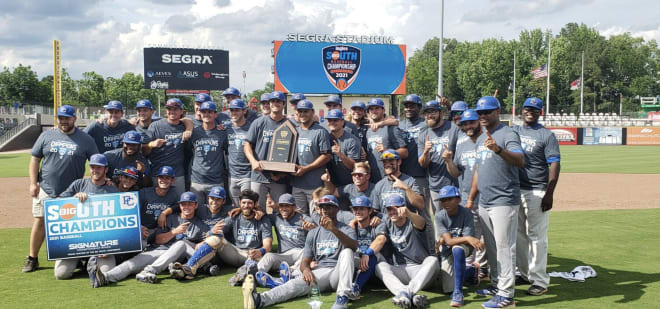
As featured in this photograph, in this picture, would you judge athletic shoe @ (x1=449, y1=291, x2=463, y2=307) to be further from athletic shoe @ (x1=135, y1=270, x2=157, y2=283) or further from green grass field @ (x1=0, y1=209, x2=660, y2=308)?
athletic shoe @ (x1=135, y1=270, x2=157, y2=283)

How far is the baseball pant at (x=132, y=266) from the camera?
6672mm

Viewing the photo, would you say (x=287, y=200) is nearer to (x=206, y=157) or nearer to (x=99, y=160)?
(x=206, y=157)

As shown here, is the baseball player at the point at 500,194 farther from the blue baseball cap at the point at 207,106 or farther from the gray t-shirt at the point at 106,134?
the gray t-shirt at the point at 106,134

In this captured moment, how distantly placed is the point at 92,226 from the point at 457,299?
16.3ft

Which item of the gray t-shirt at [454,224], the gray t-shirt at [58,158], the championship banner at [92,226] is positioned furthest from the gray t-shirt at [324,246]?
the gray t-shirt at [58,158]

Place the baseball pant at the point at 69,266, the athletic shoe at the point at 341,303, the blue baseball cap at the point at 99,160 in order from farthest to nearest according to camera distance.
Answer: the blue baseball cap at the point at 99,160, the baseball pant at the point at 69,266, the athletic shoe at the point at 341,303

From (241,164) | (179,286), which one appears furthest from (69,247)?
(241,164)

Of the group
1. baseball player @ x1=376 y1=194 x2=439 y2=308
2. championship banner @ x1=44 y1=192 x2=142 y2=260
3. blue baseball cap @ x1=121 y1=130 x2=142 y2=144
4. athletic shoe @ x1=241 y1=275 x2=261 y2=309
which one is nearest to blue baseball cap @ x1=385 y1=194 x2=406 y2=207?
baseball player @ x1=376 y1=194 x2=439 y2=308

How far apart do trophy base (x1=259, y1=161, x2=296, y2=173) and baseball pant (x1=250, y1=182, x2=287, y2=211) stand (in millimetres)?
388

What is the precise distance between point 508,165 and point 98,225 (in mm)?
5498

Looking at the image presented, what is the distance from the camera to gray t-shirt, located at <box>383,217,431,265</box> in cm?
632

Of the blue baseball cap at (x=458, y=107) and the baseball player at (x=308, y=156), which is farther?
the blue baseball cap at (x=458, y=107)

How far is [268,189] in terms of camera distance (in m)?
7.86

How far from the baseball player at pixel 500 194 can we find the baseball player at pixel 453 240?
264 mm
